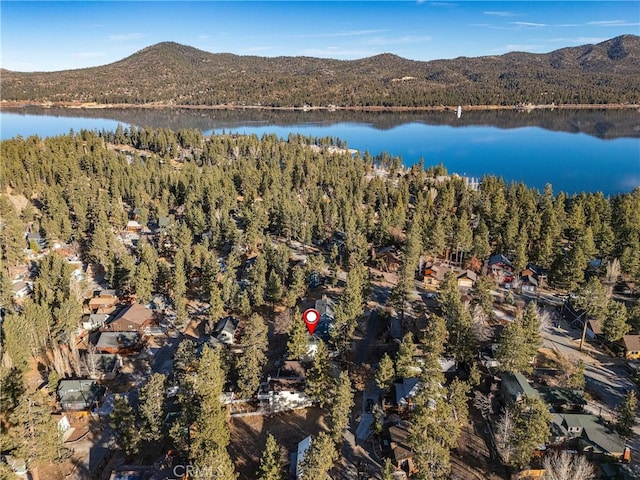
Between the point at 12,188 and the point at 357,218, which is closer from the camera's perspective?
the point at 357,218

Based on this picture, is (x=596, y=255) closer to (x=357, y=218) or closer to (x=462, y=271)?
(x=462, y=271)

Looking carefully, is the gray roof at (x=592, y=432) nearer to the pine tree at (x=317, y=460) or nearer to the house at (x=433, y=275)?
the pine tree at (x=317, y=460)

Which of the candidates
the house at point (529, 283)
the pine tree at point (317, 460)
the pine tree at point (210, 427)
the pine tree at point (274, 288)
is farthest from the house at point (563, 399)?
the pine tree at point (274, 288)

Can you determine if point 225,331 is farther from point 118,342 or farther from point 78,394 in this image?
point 78,394

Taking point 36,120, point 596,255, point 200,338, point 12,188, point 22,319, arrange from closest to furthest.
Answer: point 22,319 → point 200,338 → point 596,255 → point 12,188 → point 36,120

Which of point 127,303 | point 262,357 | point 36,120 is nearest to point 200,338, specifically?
point 262,357

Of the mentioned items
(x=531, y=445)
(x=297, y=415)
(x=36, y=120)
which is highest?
(x=36, y=120)

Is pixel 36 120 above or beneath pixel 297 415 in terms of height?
above

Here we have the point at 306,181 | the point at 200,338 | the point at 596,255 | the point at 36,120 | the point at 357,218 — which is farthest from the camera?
the point at 36,120
